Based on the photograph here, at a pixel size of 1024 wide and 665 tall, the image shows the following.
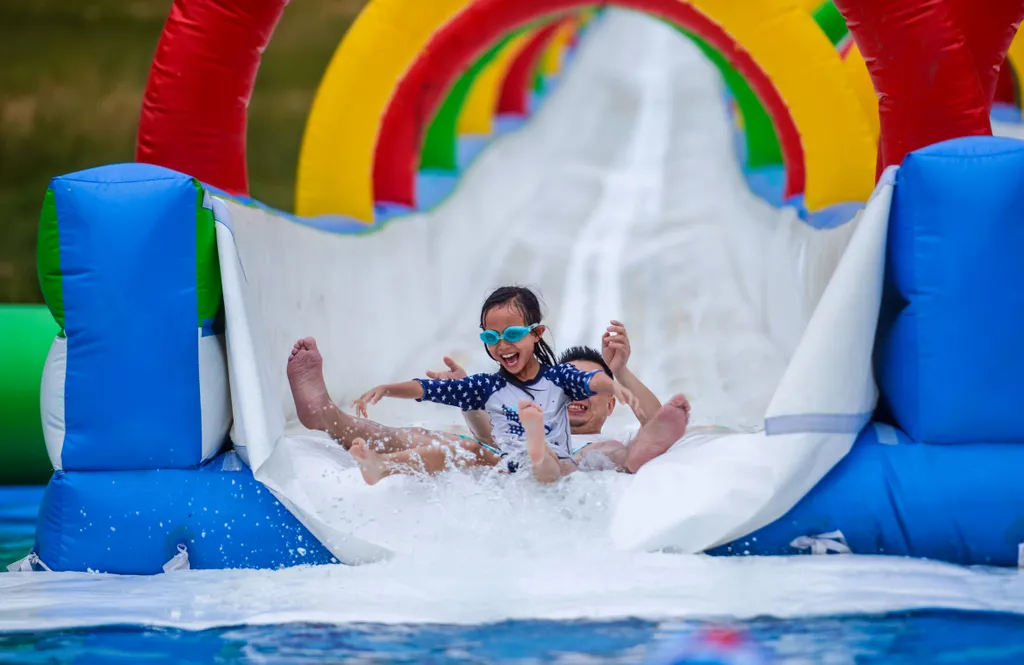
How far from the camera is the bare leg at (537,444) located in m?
2.10

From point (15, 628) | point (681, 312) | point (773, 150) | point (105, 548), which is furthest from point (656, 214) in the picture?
point (15, 628)

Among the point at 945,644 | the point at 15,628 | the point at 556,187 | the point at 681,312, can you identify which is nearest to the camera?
the point at 945,644

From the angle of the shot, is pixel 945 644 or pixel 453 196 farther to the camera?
pixel 453 196

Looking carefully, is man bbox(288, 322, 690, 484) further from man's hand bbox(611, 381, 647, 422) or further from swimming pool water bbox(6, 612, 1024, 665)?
swimming pool water bbox(6, 612, 1024, 665)

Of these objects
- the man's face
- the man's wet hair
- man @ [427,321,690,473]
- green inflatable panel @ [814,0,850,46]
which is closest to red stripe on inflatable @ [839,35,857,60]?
green inflatable panel @ [814,0,850,46]

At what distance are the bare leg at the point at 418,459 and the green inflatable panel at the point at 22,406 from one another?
1.39 metres

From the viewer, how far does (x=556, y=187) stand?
6062 millimetres

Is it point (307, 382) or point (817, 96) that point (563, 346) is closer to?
point (817, 96)

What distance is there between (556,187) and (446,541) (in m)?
4.17

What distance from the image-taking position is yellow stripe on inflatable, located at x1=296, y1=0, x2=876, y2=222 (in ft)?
12.3

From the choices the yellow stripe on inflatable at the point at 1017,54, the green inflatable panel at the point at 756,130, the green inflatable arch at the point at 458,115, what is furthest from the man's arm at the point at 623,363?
the green inflatable panel at the point at 756,130

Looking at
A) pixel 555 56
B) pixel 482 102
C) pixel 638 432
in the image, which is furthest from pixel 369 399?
pixel 555 56

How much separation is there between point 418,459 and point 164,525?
0.49 metres

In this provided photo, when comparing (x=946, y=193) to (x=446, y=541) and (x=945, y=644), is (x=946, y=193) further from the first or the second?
(x=446, y=541)
